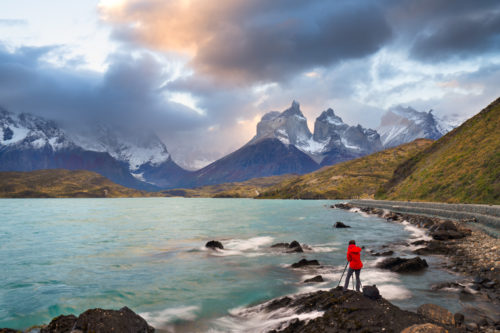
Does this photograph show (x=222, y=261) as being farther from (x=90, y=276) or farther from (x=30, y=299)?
(x=30, y=299)

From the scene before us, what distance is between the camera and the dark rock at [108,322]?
12.9 meters

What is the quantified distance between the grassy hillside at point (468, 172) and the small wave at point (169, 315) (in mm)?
60657

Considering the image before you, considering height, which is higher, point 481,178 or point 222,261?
point 481,178

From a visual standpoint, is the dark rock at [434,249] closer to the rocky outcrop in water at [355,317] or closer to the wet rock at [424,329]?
the rocky outcrop in water at [355,317]

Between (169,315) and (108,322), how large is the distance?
660 centimetres

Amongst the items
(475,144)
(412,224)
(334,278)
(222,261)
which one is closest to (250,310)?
(334,278)

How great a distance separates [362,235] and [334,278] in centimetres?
3151

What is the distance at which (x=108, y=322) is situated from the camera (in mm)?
13320

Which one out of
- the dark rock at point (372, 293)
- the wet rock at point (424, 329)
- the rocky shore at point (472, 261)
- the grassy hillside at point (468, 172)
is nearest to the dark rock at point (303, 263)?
the rocky shore at point (472, 261)

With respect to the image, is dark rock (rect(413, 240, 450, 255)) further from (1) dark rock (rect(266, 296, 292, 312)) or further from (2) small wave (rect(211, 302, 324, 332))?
(2) small wave (rect(211, 302, 324, 332))

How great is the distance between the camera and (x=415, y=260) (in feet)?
88.3

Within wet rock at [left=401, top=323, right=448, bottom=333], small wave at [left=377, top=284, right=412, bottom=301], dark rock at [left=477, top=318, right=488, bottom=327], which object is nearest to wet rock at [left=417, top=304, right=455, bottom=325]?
dark rock at [left=477, top=318, right=488, bottom=327]

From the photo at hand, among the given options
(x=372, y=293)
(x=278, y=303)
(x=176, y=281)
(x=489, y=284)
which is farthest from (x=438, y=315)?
(x=176, y=281)

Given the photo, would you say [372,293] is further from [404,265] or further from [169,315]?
[404,265]
